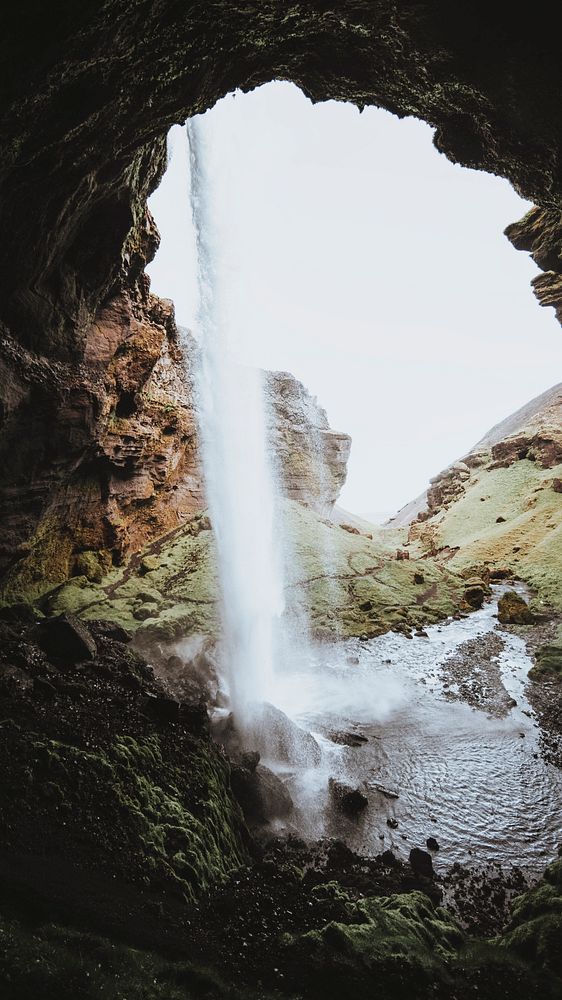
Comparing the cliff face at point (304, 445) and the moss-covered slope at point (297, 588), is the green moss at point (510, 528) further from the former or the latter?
the cliff face at point (304, 445)

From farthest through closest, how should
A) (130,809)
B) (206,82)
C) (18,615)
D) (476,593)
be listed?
(476,593), (18,615), (206,82), (130,809)

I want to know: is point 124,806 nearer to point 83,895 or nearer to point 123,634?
point 83,895

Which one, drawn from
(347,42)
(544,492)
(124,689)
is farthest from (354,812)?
(544,492)

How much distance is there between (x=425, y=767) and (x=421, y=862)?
12.0 feet

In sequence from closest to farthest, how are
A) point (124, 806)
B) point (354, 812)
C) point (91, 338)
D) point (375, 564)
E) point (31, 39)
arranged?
1. point (31, 39)
2. point (124, 806)
3. point (354, 812)
4. point (91, 338)
5. point (375, 564)

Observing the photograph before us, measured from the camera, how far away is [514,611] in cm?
2305

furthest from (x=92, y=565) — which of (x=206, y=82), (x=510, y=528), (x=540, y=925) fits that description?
(x=510, y=528)

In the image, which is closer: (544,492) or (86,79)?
(86,79)

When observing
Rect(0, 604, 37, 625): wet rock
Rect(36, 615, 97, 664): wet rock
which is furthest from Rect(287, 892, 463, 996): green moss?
A: Rect(0, 604, 37, 625): wet rock

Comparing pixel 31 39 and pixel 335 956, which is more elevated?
pixel 31 39

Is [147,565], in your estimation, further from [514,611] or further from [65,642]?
[514,611]

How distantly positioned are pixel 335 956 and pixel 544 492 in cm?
4201

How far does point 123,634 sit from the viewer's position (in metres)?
15.8

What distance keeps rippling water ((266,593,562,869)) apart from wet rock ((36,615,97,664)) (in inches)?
238
